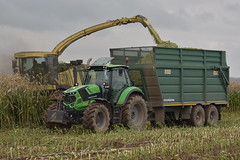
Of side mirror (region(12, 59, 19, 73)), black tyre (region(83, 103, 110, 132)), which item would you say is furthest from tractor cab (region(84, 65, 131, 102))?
side mirror (region(12, 59, 19, 73))

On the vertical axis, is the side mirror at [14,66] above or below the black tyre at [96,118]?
above

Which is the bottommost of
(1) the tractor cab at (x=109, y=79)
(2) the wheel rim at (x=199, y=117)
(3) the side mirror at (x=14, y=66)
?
(2) the wheel rim at (x=199, y=117)

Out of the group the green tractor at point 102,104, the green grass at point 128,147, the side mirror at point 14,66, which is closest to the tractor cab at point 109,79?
the green tractor at point 102,104

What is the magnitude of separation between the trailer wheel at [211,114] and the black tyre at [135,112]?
11.7 ft

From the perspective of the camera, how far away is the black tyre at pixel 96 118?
458 inches

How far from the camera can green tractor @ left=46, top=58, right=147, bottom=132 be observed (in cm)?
1198

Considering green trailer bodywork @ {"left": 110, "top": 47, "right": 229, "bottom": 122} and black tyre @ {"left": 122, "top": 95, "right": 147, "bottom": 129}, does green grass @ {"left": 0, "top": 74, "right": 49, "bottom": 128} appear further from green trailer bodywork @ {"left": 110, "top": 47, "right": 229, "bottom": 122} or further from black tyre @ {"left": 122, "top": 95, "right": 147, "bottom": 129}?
black tyre @ {"left": 122, "top": 95, "right": 147, "bottom": 129}

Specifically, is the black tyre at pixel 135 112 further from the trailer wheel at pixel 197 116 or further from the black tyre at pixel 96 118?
the trailer wheel at pixel 197 116

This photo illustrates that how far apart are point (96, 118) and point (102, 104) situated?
0.41 meters

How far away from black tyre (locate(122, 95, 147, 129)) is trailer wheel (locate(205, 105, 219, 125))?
3563mm

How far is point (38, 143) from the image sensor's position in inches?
399

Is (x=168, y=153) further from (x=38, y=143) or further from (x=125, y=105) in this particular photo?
(x=125, y=105)

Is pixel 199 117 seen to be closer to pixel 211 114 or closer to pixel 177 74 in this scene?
pixel 211 114

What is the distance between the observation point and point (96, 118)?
1208 cm
